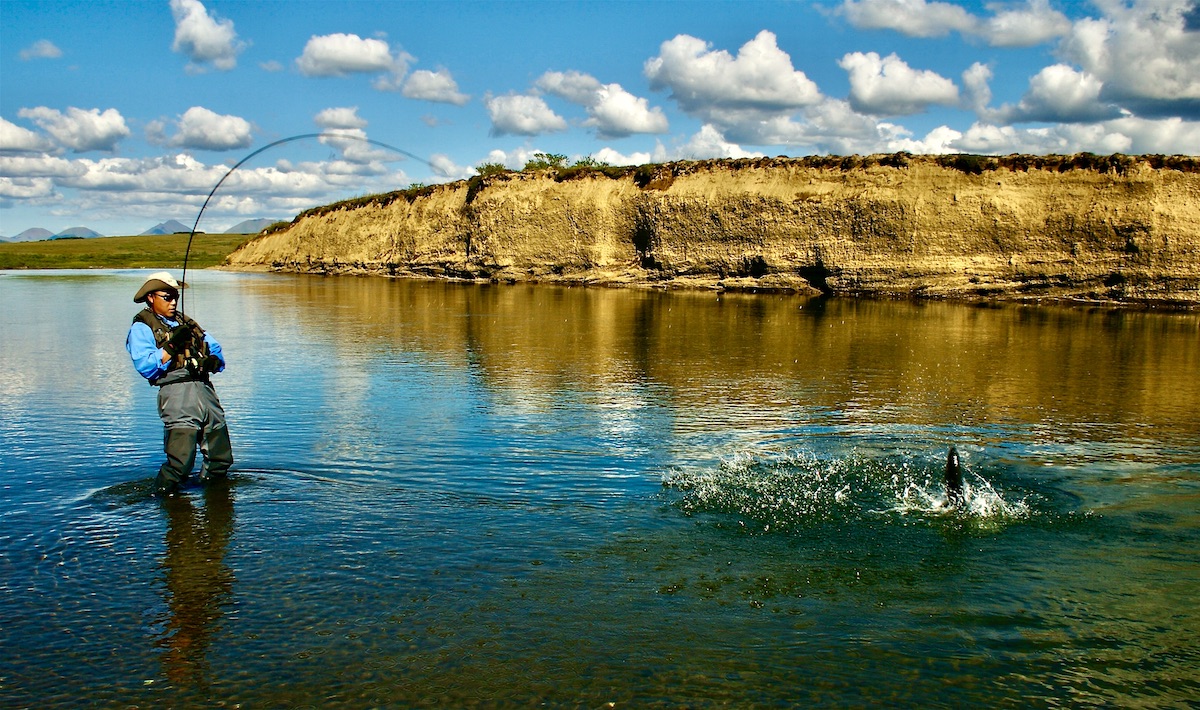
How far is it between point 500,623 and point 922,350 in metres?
19.0

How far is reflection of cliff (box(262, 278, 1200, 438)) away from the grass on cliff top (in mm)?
83349

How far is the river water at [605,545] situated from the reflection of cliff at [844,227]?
2946 cm

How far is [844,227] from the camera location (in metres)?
49.0

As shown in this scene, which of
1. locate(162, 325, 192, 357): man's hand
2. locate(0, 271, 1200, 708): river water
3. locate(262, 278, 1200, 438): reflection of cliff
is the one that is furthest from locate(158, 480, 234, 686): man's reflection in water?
locate(262, 278, 1200, 438): reflection of cliff

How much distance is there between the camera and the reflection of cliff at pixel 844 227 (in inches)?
1668

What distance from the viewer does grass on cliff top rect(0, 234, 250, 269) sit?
106 meters

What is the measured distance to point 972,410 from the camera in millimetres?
14586

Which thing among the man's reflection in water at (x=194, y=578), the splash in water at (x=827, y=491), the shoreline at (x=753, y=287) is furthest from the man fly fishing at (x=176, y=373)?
the shoreline at (x=753, y=287)

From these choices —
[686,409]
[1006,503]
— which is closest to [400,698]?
[1006,503]

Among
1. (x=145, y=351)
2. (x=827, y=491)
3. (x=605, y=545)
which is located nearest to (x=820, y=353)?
(x=827, y=491)

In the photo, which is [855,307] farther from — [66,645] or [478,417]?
[66,645]

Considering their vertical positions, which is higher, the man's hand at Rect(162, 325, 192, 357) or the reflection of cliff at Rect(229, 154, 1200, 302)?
the reflection of cliff at Rect(229, 154, 1200, 302)

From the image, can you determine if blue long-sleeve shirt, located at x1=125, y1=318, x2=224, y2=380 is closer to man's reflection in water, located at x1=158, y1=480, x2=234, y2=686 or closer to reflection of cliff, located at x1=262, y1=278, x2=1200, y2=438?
man's reflection in water, located at x1=158, y1=480, x2=234, y2=686

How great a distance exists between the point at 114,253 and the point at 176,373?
136 m
